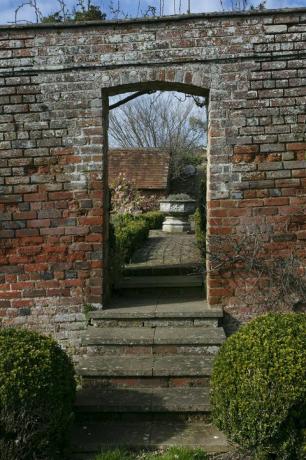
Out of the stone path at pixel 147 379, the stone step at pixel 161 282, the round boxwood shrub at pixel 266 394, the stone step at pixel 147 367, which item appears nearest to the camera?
the round boxwood shrub at pixel 266 394

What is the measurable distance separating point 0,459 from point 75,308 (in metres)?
2.32

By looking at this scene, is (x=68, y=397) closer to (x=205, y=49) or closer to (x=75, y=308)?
(x=75, y=308)

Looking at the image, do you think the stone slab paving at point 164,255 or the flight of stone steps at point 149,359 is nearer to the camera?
the flight of stone steps at point 149,359

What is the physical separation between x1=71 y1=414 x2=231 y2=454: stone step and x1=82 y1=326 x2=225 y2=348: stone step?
84 cm

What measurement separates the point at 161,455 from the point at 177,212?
47.4 feet

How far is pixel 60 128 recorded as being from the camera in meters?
5.72

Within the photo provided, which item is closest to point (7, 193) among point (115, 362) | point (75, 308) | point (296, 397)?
point (75, 308)

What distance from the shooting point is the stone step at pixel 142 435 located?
4062 mm

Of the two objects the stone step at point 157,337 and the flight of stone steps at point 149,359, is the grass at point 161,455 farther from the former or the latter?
the stone step at point 157,337

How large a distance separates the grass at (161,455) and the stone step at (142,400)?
533 mm

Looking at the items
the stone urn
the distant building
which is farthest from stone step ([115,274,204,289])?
the distant building

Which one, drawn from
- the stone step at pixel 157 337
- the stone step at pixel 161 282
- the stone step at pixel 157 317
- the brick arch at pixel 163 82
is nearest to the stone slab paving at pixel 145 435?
the stone step at pixel 157 337

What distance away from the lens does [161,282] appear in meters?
6.85

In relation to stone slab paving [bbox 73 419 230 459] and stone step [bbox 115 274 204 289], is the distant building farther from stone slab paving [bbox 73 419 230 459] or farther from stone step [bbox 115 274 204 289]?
stone slab paving [bbox 73 419 230 459]
